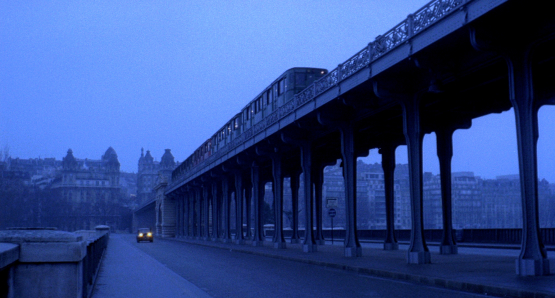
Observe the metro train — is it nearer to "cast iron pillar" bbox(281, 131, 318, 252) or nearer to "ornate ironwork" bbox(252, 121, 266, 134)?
"ornate ironwork" bbox(252, 121, 266, 134)

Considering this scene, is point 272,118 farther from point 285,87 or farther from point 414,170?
point 414,170

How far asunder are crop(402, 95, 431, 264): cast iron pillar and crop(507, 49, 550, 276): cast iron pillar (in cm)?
556

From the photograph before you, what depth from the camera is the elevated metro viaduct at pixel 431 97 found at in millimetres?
15070

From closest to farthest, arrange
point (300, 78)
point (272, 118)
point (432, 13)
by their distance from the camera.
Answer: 1. point (432, 13)
2. point (272, 118)
3. point (300, 78)

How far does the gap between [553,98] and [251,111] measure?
1032 inches

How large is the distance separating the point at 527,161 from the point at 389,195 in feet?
55.1

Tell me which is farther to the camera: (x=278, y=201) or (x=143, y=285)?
(x=278, y=201)

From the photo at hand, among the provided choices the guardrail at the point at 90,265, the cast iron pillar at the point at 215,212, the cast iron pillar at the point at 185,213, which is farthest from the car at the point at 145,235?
the guardrail at the point at 90,265

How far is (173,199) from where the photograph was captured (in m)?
100

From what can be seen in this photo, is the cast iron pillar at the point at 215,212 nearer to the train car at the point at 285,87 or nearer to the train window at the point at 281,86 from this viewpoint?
the train car at the point at 285,87

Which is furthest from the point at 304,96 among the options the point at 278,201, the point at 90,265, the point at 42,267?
the point at 42,267

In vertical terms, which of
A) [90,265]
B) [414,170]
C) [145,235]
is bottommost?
[145,235]

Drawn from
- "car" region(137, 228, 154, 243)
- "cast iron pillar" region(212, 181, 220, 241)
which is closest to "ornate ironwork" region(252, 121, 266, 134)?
"cast iron pillar" region(212, 181, 220, 241)

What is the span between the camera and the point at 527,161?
15000 millimetres
